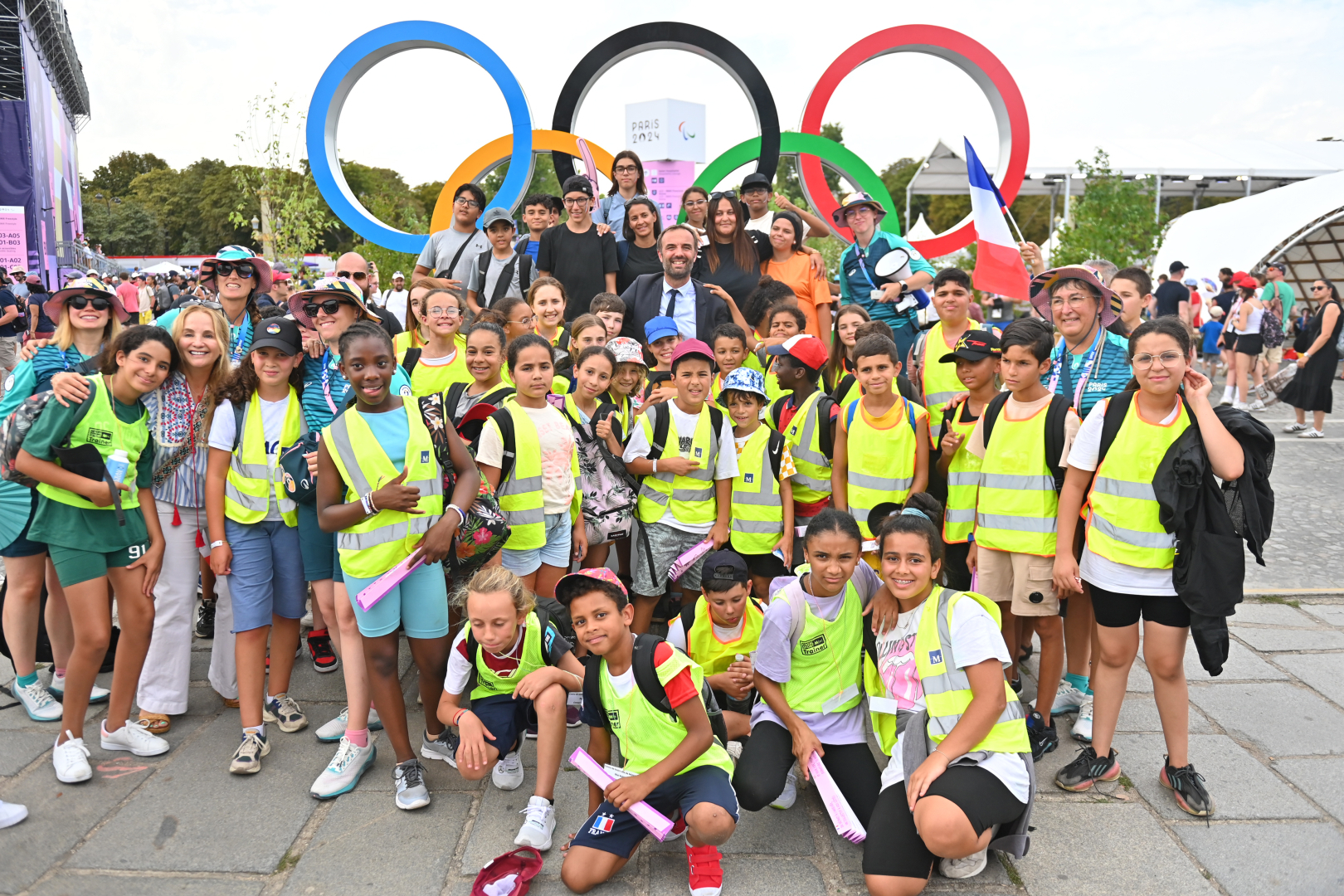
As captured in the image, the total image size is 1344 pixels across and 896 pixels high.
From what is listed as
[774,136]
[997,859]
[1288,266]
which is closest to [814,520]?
[997,859]

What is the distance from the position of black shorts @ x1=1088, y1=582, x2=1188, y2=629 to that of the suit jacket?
284 centimetres

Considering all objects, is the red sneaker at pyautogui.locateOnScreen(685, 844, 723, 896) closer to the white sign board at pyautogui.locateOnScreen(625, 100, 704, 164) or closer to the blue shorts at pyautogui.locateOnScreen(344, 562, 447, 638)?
the blue shorts at pyautogui.locateOnScreen(344, 562, 447, 638)

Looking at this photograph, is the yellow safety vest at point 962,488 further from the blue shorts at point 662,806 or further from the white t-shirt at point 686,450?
the blue shorts at point 662,806

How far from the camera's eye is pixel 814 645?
3.43 metres

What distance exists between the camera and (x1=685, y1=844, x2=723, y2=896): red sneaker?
2824 millimetres

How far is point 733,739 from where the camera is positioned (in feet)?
12.2

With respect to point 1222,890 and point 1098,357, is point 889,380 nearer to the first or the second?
point 1098,357

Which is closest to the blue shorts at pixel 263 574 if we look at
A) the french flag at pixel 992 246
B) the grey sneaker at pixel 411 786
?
the grey sneaker at pixel 411 786

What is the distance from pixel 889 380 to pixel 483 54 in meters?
7.25

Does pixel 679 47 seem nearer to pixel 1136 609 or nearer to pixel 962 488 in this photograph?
pixel 962 488

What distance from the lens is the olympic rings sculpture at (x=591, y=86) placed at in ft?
29.9

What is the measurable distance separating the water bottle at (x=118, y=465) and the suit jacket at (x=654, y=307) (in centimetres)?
296

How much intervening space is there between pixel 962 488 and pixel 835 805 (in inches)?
67.2

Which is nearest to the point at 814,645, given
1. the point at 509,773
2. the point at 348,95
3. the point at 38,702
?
the point at 509,773
